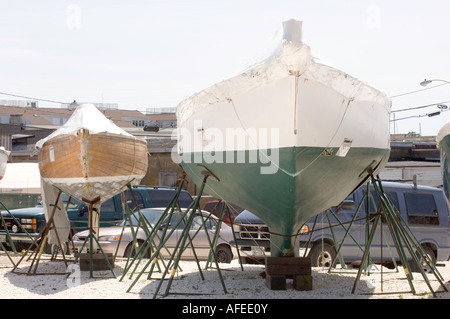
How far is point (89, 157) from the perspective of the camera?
9961mm

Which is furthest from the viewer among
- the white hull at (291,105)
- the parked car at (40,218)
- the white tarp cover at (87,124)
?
the parked car at (40,218)

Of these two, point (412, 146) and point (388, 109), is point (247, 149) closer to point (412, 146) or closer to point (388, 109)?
point (388, 109)

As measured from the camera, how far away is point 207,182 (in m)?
9.14

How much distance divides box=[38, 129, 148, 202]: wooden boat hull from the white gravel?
58.3 inches

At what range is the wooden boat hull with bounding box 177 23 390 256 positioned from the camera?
7.11m

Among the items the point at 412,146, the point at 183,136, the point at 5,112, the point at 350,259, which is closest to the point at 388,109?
the point at 183,136

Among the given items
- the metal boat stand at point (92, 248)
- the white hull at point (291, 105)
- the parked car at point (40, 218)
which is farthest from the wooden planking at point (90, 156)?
the parked car at point (40, 218)

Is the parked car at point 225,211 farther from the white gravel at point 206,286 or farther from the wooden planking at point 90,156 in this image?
the wooden planking at point 90,156

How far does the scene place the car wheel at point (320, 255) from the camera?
40.6ft

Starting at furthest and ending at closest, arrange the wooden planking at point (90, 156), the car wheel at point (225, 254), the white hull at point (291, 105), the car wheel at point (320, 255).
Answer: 1. the car wheel at point (225, 254)
2. the car wheel at point (320, 255)
3. the wooden planking at point (90, 156)
4. the white hull at point (291, 105)

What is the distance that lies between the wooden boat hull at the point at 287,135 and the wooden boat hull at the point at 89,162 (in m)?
2.11

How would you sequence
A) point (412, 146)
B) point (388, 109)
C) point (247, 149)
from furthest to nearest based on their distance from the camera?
1. point (412, 146)
2. point (388, 109)
3. point (247, 149)

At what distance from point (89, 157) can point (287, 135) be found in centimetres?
409

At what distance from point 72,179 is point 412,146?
26.7 m
